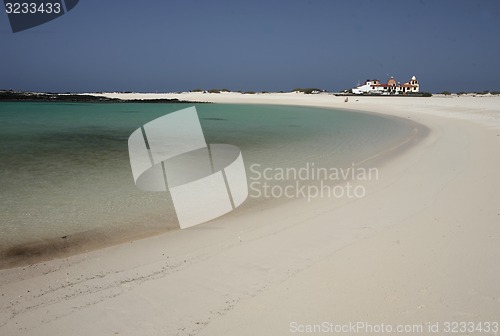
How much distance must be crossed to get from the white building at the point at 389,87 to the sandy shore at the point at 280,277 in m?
98.1

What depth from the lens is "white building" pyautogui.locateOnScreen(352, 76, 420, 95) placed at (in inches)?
3899

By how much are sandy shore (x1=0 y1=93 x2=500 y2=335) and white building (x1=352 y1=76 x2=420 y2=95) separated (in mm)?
98140

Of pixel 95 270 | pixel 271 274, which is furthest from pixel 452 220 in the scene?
pixel 95 270

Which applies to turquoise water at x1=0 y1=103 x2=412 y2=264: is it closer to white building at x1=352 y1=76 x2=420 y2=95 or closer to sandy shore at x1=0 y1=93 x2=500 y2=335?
sandy shore at x1=0 y1=93 x2=500 y2=335

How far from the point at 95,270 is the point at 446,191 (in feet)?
17.7

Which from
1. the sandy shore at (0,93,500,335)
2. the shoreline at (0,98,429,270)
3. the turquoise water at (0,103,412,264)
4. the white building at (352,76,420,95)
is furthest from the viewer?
the white building at (352,76,420,95)

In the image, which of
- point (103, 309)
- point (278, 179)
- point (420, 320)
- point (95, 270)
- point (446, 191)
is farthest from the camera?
point (278, 179)

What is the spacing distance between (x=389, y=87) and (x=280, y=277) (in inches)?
4408

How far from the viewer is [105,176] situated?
809 centimetres

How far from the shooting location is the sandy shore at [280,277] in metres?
2.58

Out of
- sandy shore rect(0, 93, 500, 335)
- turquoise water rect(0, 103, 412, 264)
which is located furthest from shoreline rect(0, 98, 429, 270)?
sandy shore rect(0, 93, 500, 335)

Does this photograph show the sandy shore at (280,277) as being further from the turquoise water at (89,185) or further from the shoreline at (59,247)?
the turquoise water at (89,185)

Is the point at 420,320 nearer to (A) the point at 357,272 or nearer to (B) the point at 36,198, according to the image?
(A) the point at 357,272

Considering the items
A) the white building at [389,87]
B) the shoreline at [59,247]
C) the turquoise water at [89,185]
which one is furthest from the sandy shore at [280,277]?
the white building at [389,87]
